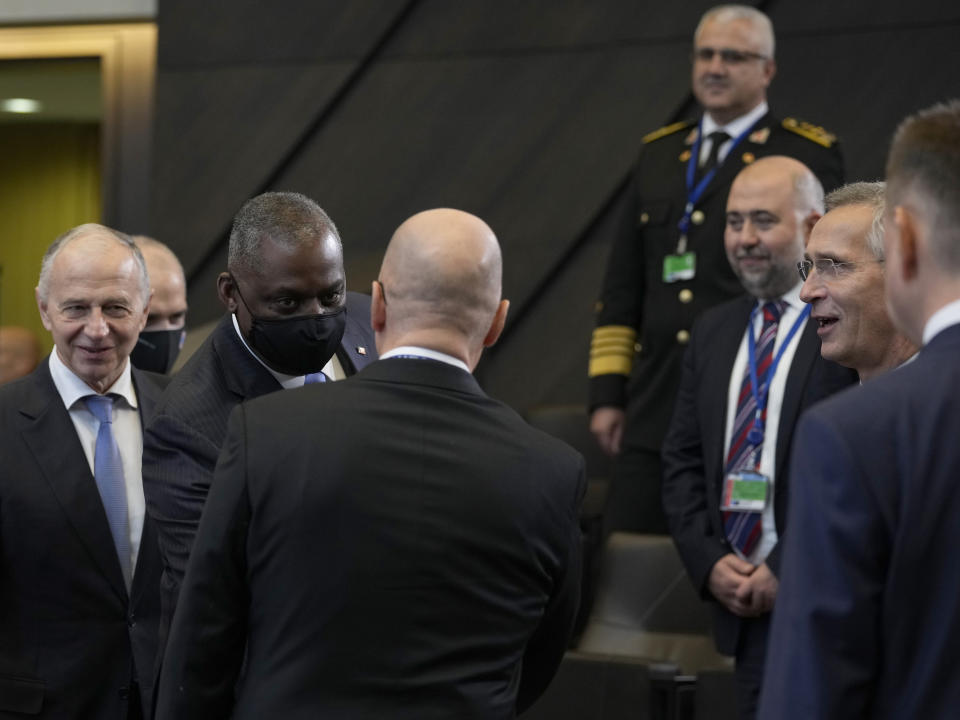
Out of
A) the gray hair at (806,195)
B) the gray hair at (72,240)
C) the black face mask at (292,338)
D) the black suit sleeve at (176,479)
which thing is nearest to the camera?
the black suit sleeve at (176,479)

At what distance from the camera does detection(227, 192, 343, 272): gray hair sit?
2.89 metres

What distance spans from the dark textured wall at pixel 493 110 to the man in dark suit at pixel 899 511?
3894 mm

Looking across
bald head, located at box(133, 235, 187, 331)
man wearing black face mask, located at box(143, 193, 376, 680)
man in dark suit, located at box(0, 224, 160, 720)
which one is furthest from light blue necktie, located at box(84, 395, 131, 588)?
bald head, located at box(133, 235, 187, 331)

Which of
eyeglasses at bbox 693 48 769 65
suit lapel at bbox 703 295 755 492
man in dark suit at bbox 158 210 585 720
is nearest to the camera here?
man in dark suit at bbox 158 210 585 720

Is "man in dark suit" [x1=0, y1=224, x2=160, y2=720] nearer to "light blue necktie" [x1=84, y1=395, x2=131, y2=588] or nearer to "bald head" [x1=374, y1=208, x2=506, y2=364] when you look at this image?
"light blue necktie" [x1=84, y1=395, x2=131, y2=588]

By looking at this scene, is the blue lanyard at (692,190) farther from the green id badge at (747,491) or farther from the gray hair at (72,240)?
the gray hair at (72,240)

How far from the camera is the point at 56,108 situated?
7.91m

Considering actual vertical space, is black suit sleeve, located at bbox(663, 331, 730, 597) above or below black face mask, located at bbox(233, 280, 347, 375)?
below

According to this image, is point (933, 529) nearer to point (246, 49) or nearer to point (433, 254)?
point (433, 254)

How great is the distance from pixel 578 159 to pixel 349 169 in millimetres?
1021

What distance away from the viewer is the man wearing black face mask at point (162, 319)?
4297 mm

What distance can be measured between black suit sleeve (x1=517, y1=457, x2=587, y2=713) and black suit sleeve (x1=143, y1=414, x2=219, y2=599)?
643 mm

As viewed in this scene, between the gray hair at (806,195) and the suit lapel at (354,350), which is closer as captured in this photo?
the suit lapel at (354,350)

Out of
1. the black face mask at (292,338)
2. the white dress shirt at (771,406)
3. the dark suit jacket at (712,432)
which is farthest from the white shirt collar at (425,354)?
the white dress shirt at (771,406)
